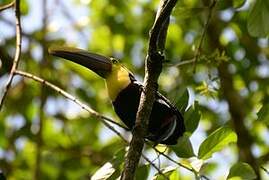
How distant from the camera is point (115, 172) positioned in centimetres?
232

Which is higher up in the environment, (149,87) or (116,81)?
(116,81)

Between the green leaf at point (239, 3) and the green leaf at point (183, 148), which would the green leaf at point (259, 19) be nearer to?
the green leaf at point (239, 3)

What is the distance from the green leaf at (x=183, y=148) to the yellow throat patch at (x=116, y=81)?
0.31 meters

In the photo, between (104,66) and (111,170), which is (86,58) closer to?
(104,66)

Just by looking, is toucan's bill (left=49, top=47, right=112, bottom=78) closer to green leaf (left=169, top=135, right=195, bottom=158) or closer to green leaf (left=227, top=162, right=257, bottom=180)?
green leaf (left=169, top=135, right=195, bottom=158)

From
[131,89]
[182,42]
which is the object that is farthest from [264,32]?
[182,42]

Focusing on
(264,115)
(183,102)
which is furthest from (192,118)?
(264,115)

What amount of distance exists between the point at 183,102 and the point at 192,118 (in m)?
0.07

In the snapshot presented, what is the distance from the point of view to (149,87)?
6.49 feet

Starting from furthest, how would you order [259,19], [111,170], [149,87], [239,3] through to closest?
[239,3] → [259,19] → [111,170] → [149,87]

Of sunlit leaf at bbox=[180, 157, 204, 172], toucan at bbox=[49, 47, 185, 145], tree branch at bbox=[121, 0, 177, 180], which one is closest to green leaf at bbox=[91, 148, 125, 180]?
toucan at bbox=[49, 47, 185, 145]

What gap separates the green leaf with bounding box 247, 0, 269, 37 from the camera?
7.77 ft

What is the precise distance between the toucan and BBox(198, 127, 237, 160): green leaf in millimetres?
130

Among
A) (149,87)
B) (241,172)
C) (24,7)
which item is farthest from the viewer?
(24,7)
